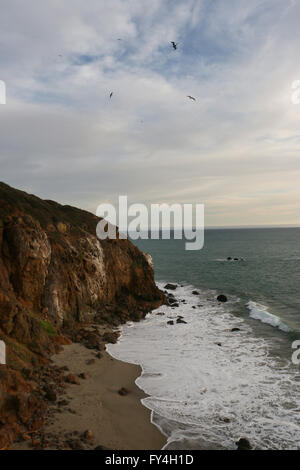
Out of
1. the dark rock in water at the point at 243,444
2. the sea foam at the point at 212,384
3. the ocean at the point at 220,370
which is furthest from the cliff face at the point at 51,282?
the dark rock in water at the point at 243,444

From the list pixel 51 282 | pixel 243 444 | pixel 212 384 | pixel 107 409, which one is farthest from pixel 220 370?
pixel 51 282

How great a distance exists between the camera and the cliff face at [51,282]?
17.8m

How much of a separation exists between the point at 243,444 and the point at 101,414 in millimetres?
6451

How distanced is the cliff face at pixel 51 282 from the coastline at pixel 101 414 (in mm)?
1284

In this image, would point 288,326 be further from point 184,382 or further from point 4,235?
point 4,235

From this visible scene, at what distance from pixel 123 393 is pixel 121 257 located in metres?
21.2

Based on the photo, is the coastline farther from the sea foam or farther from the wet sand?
the sea foam

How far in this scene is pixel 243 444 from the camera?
12938mm

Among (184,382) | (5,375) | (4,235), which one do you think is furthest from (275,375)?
(4,235)

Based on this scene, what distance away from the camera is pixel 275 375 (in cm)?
1964

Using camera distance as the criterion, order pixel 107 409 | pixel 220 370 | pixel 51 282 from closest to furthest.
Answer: pixel 107 409 → pixel 220 370 → pixel 51 282

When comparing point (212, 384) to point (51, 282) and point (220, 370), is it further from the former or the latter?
point (51, 282)

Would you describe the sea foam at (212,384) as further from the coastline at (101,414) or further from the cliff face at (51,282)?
the cliff face at (51,282)

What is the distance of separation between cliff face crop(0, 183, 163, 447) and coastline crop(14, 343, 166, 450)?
1.28 meters
